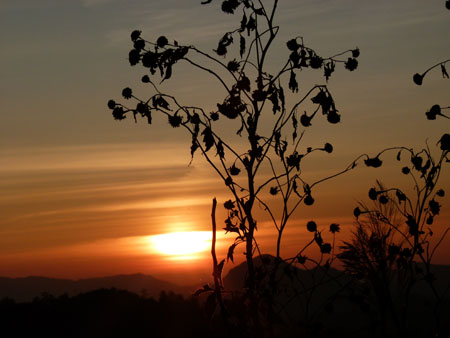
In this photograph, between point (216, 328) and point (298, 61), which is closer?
point (298, 61)

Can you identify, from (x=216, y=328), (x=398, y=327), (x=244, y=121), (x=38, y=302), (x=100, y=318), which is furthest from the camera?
(x=38, y=302)

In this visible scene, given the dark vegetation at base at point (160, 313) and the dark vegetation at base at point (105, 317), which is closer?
the dark vegetation at base at point (160, 313)

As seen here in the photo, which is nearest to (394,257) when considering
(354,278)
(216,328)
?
(354,278)

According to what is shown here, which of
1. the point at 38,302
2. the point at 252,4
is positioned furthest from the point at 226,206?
the point at 38,302

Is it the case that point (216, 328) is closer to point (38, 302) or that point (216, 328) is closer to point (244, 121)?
Answer: point (38, 302)

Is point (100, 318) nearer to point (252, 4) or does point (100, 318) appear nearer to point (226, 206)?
point (226, 206)

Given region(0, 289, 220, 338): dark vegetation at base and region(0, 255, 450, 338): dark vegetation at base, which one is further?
region(0, 289, 220, 338): dark vegetation at base

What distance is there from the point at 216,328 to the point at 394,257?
485cm

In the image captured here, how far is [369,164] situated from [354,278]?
103cm

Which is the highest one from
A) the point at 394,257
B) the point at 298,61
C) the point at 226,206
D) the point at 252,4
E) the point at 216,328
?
the point at 252,4

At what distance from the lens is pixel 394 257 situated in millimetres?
6957

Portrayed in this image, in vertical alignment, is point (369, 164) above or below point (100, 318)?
above

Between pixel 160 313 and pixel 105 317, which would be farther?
pixel 105 317

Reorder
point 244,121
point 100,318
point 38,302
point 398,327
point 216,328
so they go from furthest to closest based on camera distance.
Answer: point 38,302 → point 100,318 → point 216,328 → point 244,121 → point 398,327
